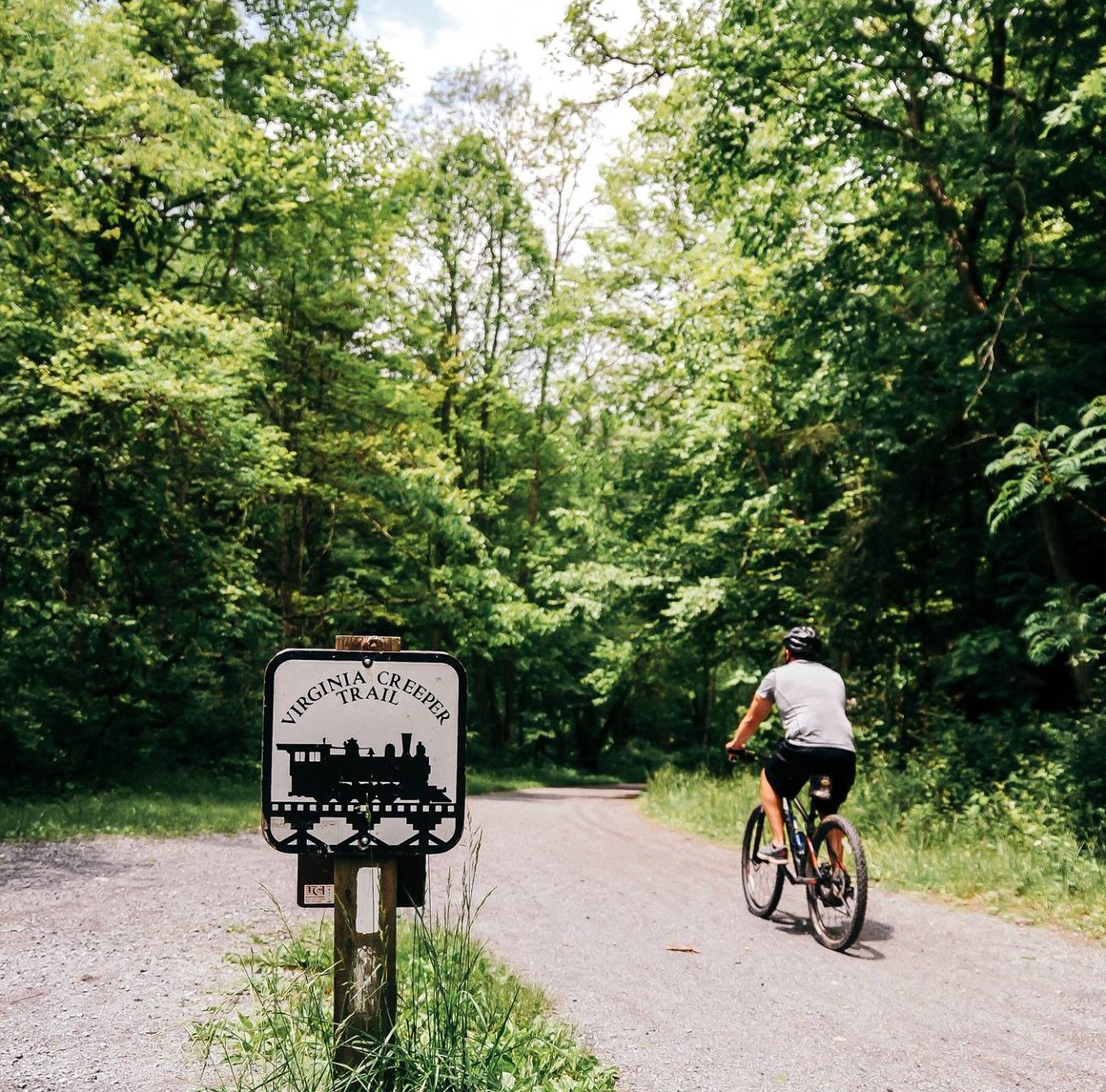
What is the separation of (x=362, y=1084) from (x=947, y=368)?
29.6ft

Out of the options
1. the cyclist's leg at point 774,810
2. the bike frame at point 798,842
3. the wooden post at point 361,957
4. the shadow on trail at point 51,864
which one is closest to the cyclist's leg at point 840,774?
the bike frame at point 798,842

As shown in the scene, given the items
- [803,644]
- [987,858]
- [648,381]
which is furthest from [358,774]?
[648,381]

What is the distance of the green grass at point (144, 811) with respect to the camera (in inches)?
401

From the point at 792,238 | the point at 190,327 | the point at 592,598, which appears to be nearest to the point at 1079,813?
the point at 792,238

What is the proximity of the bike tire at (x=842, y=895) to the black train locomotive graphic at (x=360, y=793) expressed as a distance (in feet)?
11.7

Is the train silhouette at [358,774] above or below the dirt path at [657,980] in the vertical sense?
above

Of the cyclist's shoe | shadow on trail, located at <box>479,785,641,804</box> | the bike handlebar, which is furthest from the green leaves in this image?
shadow on trail, located at <box>479,785,641,804</box>

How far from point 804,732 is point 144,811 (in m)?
8.42

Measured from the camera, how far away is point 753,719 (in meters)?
7.10

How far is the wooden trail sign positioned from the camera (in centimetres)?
297

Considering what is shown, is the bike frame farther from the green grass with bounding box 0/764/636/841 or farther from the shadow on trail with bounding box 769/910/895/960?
the green grass with bounding box 0/764/636/841

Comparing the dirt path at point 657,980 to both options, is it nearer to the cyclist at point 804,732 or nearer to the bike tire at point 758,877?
the bike tire at point 758,877

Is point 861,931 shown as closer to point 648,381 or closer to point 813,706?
point 813,706

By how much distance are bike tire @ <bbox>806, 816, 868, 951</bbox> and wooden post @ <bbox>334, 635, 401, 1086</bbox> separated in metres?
3.57
